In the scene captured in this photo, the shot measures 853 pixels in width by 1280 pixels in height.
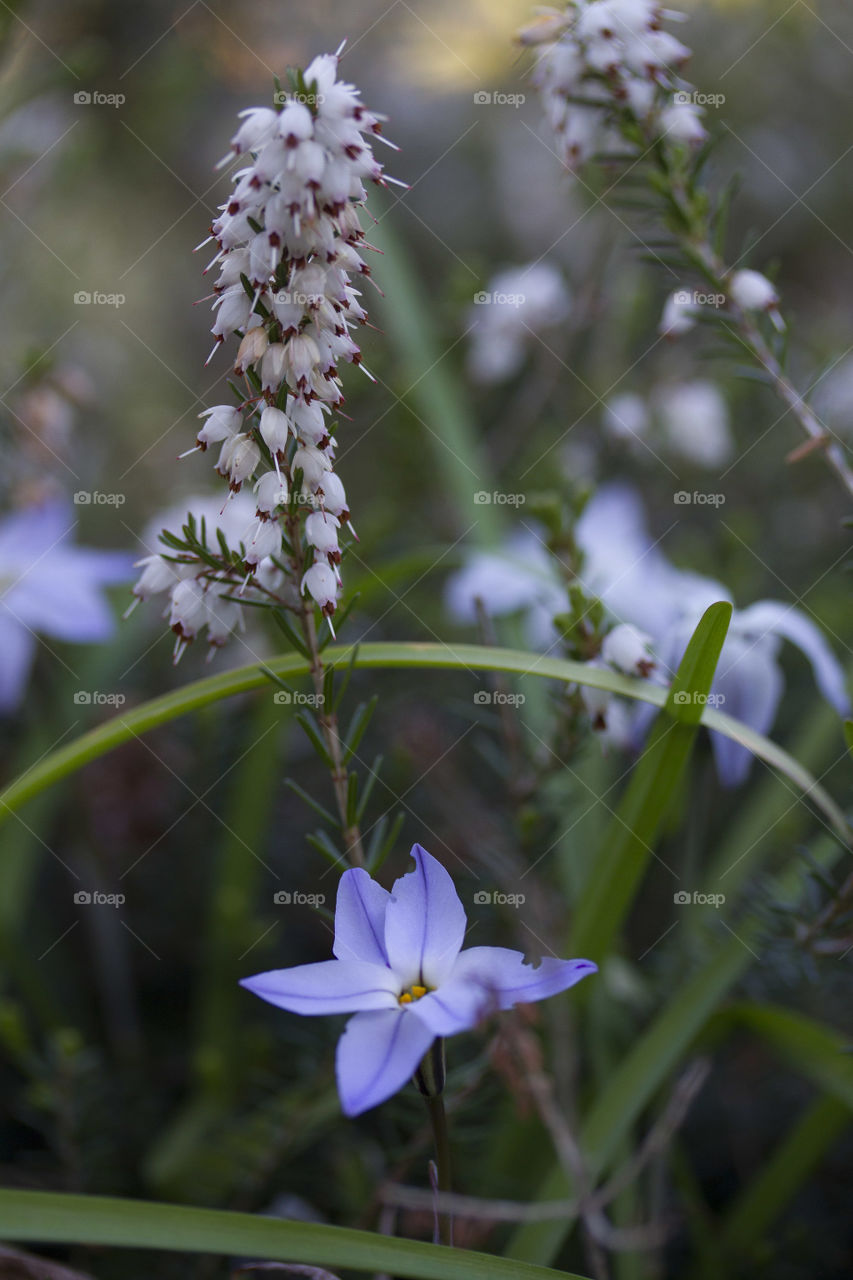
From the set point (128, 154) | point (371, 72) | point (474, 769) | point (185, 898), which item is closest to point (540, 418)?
point (474, 769)

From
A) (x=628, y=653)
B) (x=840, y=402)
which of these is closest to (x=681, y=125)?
(x=628, y=653)

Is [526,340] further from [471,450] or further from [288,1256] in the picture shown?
[288,1256]

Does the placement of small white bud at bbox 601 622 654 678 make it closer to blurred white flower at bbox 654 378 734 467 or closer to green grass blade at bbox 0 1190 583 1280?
green grass blade at bbox 0 1190 583 1280

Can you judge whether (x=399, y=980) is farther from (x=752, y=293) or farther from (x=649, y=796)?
(x=752, y=293)

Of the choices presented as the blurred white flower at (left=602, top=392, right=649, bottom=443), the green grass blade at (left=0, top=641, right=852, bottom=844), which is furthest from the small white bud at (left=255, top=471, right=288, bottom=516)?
the blurred white flower at (left=602, top=392, right=649, bottom=443)

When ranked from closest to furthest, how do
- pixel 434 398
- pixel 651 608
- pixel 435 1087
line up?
pixel 435 1087 < pixel 651 608 < pixel 434 398

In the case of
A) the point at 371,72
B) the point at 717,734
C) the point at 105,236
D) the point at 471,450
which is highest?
the point at 371,72
